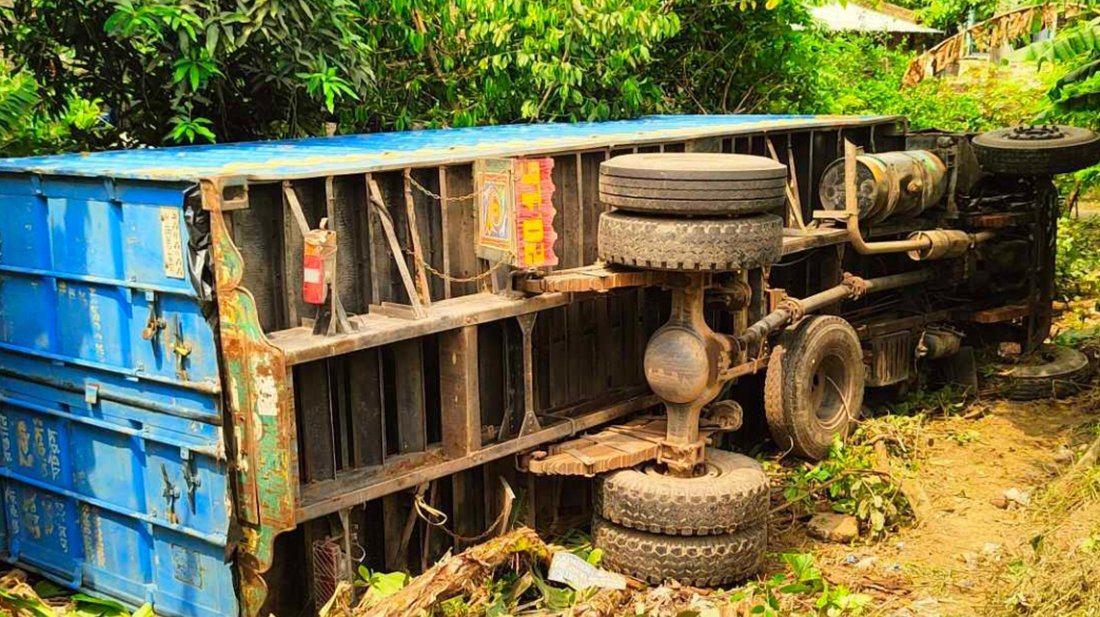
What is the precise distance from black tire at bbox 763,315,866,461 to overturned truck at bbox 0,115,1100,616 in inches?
1.0

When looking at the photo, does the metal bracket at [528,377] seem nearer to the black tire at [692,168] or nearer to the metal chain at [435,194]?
the metal chain at [435,194]

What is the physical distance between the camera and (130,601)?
6215mm

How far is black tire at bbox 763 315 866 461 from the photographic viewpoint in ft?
25.8

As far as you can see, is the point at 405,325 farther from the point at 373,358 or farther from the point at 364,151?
the point at 364,151

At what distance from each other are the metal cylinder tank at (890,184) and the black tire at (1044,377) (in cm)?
176

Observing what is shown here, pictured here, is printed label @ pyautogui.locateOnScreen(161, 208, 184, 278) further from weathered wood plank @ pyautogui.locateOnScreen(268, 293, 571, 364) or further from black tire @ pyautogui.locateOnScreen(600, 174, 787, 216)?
black tire @ pyautogui.locateOnScreen(600, 174, 787, 216)

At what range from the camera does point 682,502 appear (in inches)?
251

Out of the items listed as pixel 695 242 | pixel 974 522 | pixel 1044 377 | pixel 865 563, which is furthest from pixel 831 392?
pixel 695 242

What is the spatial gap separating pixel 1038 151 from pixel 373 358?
6235 mm

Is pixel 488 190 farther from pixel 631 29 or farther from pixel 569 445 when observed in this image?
pixel 631 29

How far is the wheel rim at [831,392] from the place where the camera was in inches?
335

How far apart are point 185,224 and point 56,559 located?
8.26ft

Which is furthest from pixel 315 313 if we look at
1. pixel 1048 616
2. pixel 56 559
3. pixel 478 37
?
pixel 478 37

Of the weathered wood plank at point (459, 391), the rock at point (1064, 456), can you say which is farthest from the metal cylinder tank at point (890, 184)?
the weathered wood plank at point (459, 391)
